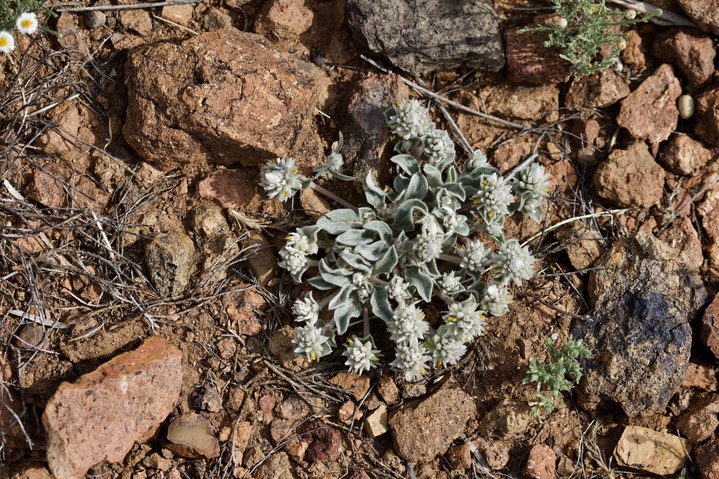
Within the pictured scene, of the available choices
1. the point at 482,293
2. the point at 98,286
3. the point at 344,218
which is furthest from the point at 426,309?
the point at 98,286

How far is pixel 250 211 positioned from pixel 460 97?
6.43 feet

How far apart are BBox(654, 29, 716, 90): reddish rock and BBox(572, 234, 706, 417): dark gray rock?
142cm

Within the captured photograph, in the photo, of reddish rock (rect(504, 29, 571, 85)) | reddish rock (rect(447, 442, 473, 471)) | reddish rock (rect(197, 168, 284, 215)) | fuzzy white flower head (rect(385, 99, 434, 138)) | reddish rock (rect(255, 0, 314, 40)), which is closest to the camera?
fuzzy white flower head (rect(385, 99, 434, 138))

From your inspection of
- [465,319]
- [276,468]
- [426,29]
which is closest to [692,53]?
[426,29]

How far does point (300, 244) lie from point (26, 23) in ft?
8.01

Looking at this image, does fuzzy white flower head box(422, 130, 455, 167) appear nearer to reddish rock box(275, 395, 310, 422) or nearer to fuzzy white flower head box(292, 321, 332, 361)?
fuzzy white flower head box(292, 321, 332, 361)

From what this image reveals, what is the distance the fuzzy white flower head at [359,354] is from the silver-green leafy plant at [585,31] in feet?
8.48

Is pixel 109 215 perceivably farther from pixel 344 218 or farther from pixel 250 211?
pixel 344 218

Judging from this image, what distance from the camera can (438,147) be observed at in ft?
15.9

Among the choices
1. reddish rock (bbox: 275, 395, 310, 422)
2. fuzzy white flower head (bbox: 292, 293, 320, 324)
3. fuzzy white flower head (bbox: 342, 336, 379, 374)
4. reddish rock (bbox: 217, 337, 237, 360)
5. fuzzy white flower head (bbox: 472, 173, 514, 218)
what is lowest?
reddish rock (bbox: 275, 395, 310, 422)

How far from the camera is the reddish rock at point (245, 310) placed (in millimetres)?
5020

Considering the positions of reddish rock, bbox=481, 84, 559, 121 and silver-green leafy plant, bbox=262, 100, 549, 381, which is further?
reddish rock, bbox=481, 84, 559, 121

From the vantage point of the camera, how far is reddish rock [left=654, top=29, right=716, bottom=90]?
535 cm

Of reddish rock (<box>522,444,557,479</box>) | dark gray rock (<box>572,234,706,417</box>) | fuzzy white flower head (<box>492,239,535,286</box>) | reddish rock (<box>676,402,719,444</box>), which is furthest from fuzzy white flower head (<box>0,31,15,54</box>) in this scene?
reddish rock (<box>676,402,719,444</box>)
